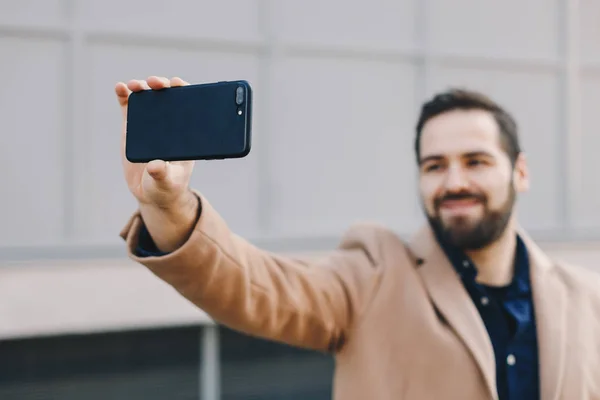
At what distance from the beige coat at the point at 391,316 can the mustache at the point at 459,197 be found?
0.14 m

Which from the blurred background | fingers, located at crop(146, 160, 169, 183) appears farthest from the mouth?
the blurred background

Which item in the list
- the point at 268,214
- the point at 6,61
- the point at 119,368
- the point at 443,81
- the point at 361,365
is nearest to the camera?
the point at 361,365

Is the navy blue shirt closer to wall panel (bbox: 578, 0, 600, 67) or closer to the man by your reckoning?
the man

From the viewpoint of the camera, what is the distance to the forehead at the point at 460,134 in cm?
209

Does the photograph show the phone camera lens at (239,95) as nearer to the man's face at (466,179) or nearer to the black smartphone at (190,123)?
the black smartphone at (190,123)

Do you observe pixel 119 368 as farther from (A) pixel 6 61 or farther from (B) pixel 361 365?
(B) pixel 361 365

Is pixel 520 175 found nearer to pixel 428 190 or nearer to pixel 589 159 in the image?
pixel 428 190

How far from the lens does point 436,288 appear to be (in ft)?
6.66

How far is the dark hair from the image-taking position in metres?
2.18

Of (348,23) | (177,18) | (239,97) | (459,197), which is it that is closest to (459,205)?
(459,197)

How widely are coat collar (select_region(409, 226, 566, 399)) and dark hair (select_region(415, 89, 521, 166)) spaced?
0.98 feet

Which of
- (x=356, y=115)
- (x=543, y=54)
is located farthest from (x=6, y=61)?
(x=543, y=54)

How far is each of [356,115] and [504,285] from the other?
7.38ft

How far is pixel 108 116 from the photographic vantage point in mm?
3648
